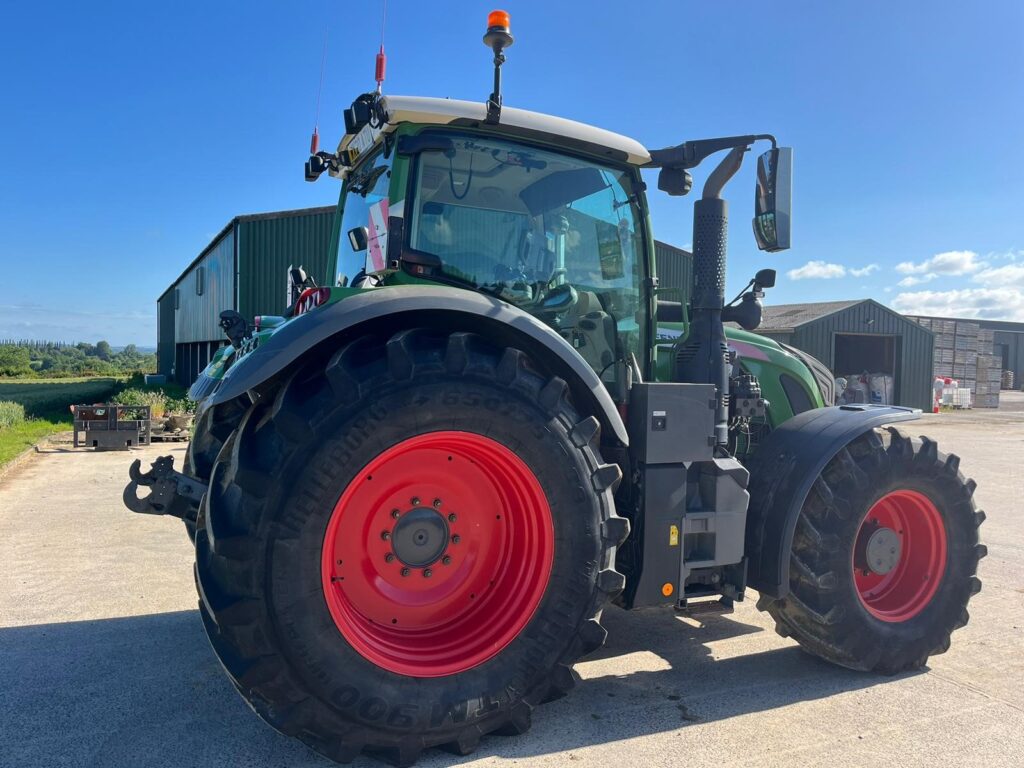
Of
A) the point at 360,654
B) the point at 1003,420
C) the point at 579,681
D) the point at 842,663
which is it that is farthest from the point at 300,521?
the point at 1003,420

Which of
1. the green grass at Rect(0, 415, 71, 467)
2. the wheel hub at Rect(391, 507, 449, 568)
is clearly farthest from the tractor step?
the green grass at Rect(0, 415, 71, 467)

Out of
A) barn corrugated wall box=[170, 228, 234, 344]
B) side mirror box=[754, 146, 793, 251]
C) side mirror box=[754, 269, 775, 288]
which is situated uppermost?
barn corrugated wall box=[170, 228, 234, 344]

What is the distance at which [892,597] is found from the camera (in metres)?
4.22

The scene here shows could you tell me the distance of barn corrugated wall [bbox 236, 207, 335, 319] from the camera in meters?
18.7

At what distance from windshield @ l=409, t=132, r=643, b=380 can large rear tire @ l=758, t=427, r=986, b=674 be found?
4.39 feet

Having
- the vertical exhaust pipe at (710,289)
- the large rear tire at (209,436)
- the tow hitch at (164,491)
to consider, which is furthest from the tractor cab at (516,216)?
the tow hitch at (164,491)

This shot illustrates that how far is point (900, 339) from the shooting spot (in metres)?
26.8

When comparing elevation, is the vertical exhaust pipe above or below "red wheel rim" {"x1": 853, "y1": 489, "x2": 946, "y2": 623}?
above

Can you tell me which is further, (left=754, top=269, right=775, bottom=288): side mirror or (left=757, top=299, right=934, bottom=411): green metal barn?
(left=757, top=299, right=934, bottom=411): green metal barn

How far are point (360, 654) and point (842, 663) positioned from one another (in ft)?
8.29

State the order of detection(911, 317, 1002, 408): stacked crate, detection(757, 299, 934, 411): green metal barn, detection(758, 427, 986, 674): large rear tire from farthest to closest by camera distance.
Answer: detection(911, 317, 1002, 408): stacked crate
detection(757, 299, 934, 411): green metal barn
detection(758, 427, 986, 674): large rear tire

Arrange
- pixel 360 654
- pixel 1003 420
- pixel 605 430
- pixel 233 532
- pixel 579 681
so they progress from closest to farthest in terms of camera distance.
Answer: pixel 233 532 → pixel 360 654 → pixel 605 430 → pixel 579 681 → pixel 1003 420

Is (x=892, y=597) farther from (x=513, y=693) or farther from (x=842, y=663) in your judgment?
(x=513, y=693)

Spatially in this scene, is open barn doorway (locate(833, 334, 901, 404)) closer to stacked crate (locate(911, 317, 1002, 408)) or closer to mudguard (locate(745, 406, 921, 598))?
stacked crate (locate(911, 317, 1002, 408))
